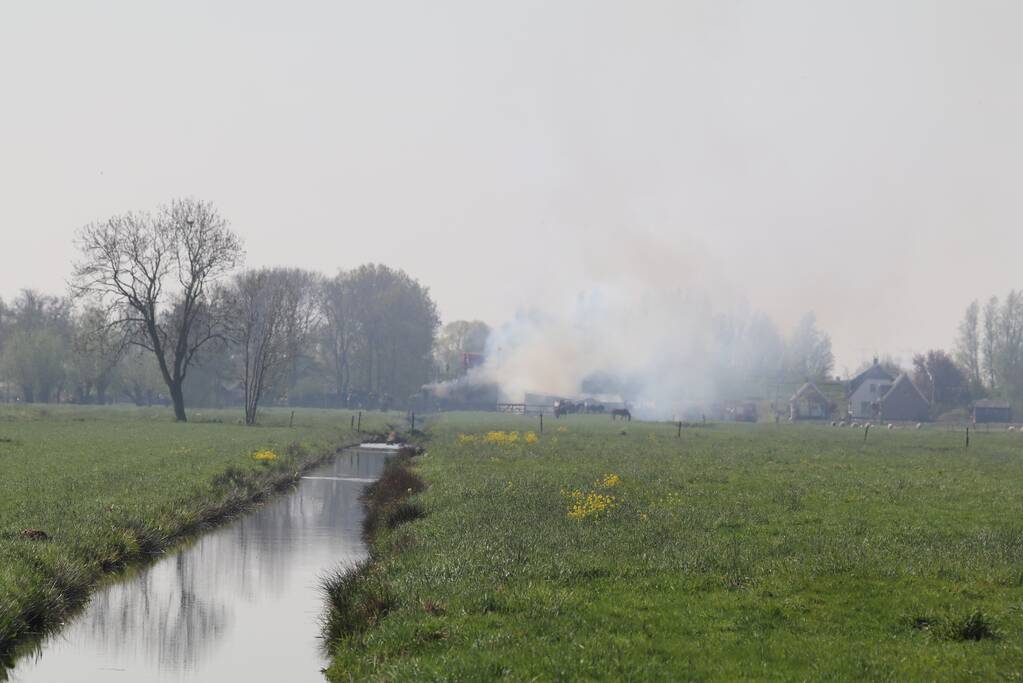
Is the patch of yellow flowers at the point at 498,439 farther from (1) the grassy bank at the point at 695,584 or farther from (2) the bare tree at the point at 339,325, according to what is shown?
(2) the bare tree at the point at 339,325

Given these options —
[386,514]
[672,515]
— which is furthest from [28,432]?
[672,515]

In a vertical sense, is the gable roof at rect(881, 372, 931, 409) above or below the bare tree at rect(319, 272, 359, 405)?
below

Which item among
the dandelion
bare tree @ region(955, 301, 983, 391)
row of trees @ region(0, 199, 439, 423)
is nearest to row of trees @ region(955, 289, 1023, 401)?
bare tree @ region(955, 301, 983, 391)

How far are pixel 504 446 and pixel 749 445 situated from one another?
16472mm

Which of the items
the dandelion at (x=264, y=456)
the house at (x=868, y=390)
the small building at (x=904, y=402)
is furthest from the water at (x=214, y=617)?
→ the house at (x=868, y=390)

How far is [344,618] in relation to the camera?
19.5 metres

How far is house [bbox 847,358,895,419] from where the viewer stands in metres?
173

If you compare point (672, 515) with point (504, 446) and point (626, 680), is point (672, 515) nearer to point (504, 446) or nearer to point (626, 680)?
point (626, 680)

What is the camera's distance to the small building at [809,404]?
6658 inches

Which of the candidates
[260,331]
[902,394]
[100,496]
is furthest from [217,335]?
[902,394]

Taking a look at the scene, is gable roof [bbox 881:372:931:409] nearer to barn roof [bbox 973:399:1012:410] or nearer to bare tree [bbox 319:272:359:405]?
barn roof [bbox 973:399:1012:410]

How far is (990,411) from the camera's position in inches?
6545

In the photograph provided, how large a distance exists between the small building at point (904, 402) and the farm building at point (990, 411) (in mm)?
8981

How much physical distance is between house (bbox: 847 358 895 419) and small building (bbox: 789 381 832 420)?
7.10 meters
